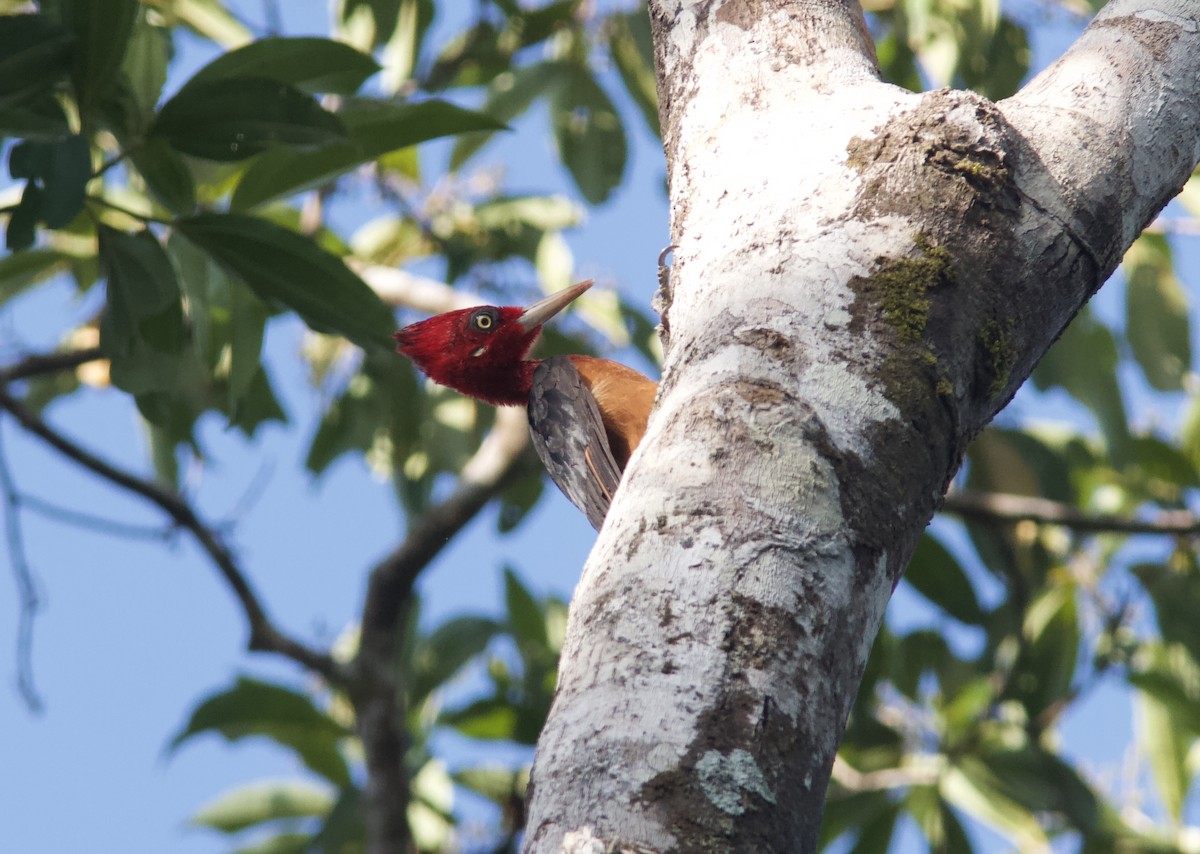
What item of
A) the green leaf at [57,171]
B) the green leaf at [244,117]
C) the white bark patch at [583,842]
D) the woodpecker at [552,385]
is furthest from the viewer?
the woodpecker at [552,385]

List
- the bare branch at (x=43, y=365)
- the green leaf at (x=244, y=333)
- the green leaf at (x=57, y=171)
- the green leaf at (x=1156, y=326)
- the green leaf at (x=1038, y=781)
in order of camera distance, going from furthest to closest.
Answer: the green leaf at (x=1156, y=326)
the green leaf at (x=1038, y=781)
the bare branch at (x=43, y=365)
the green leaf at (x=244, y=333)
the green leaf at (x=57, y=171)

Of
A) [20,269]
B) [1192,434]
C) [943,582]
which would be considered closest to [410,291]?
[20,269]

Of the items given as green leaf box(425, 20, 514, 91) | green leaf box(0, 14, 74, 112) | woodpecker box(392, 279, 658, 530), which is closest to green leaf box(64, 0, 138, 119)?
green leaf box(0, 14, 74, 112)

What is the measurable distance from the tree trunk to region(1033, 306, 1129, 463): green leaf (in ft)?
9.70

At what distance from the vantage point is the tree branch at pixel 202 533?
4.42 meters

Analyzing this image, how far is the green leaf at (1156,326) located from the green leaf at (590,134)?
7.41 feet

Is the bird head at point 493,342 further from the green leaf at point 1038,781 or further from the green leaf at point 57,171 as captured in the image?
the green leaf at point 1038,781

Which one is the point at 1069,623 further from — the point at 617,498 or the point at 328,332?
the point at 617,498

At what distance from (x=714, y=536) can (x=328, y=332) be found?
6.68 feet

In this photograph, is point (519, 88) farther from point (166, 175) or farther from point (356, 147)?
point (166, 175)

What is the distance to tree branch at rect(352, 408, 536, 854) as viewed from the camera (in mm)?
4691

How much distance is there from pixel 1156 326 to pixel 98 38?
4359mm

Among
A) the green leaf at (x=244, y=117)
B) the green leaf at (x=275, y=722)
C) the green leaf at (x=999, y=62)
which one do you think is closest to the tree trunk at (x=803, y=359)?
the green leaf at (x=244, y=117)

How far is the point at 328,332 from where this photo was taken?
10.7ft
